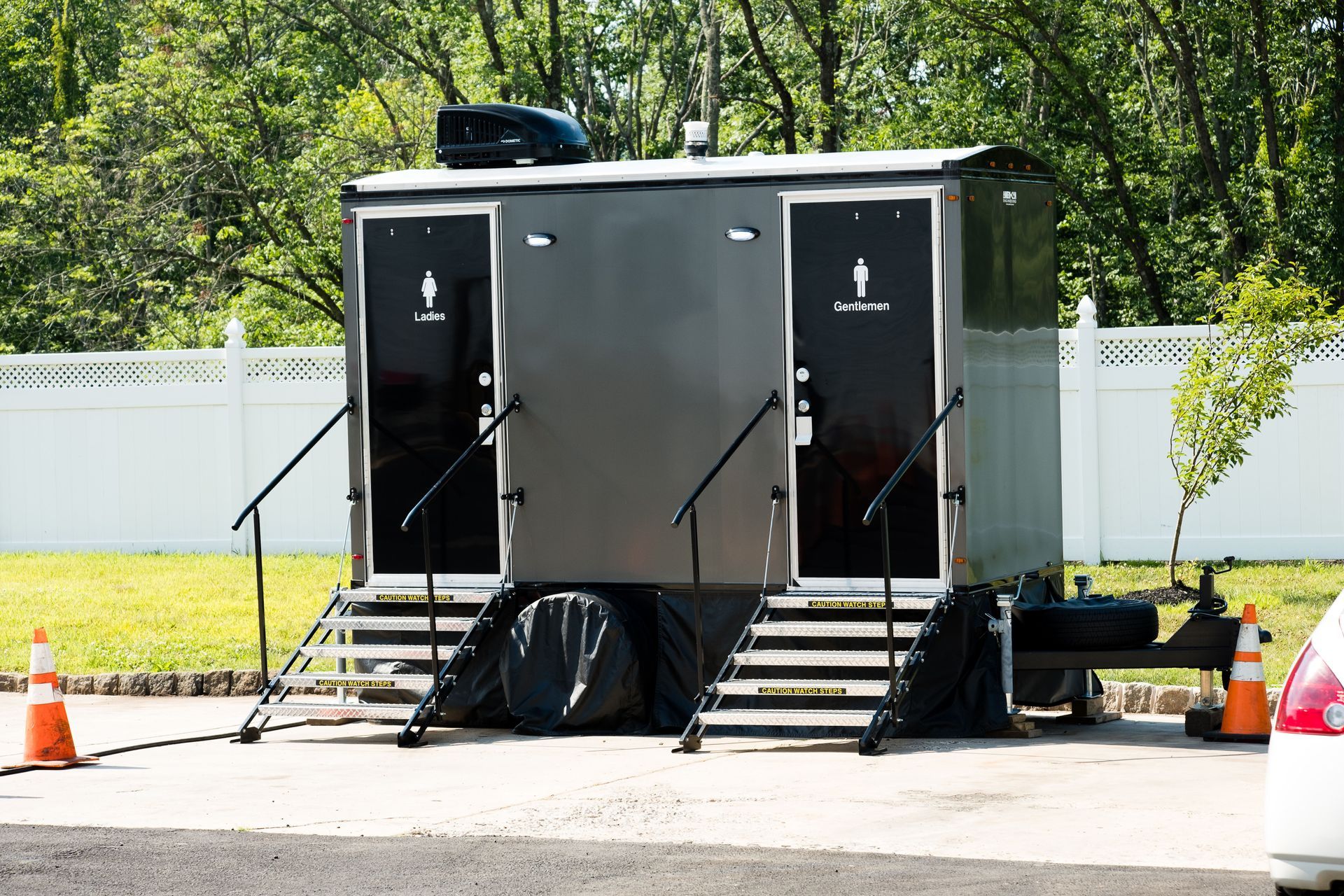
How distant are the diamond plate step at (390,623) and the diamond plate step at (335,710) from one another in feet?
1.60

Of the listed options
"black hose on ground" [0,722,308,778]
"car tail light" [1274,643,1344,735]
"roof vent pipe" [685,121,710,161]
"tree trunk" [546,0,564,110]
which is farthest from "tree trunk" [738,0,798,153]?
"car tail light" [1274,643,1344,735]

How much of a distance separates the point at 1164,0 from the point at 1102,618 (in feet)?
41.4

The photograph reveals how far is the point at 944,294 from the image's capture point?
31.1 ft

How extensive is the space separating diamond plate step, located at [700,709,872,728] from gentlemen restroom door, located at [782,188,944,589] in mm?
961

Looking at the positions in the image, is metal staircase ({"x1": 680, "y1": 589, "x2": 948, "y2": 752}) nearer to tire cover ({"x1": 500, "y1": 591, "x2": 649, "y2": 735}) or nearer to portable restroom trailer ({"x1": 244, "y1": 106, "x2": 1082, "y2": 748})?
portable restroom trailer ({"x1": 244, "y1": 106, "x2": 1082, "y2": 748})

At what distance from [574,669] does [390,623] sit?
1199 mm

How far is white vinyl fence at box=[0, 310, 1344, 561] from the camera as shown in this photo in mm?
15312

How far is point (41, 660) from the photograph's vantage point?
30.2 feet

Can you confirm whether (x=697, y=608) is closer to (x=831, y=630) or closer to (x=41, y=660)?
(x=831, y=630)

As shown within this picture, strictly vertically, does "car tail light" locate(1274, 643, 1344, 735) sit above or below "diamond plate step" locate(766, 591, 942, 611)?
above

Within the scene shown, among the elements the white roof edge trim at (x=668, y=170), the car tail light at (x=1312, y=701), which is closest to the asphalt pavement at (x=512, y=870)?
the car tail light at (x=1312, y=701)

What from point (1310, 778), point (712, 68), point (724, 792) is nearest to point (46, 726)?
point (724, 792)

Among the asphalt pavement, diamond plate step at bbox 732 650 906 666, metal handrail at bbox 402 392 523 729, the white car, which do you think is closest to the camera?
the white car

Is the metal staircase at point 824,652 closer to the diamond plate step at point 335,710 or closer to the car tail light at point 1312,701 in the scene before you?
the diamond plate step at point 335,710
